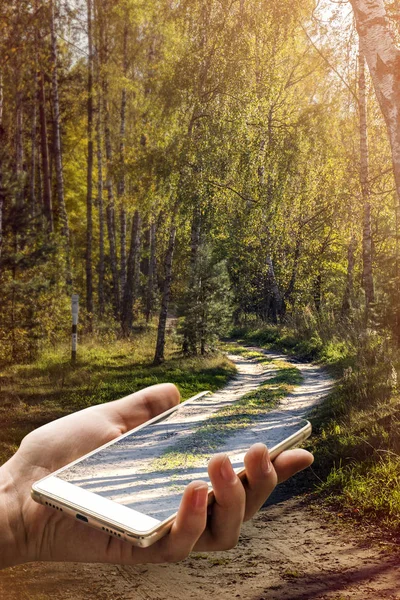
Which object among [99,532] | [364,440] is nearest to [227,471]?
[99,532]

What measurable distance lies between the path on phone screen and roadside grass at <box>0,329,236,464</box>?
3.15 metres

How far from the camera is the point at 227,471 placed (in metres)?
2.11

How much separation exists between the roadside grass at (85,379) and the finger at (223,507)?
5.78 m

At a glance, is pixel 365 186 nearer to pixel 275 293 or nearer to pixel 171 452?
pixel 171 452

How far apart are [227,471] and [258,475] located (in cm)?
24

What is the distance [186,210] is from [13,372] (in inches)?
225

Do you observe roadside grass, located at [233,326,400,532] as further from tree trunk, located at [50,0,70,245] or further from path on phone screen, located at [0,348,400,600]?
tree trunk, located at [50,0,70,245]

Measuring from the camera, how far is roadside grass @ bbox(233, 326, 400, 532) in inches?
233

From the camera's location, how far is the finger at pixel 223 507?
211cm

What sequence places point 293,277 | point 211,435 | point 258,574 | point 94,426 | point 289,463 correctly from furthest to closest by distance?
point 293,277
point 258,574
point 94,426
point 211,435
point 289,463

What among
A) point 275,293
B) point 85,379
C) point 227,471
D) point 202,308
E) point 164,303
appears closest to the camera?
point 227,471

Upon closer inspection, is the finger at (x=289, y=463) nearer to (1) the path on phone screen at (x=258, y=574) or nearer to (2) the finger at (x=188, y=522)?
(2) the finger at (x=188, y=522)

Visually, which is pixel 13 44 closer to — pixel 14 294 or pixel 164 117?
pixel 164 117

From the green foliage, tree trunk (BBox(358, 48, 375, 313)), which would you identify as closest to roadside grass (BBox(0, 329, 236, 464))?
the green foliage
